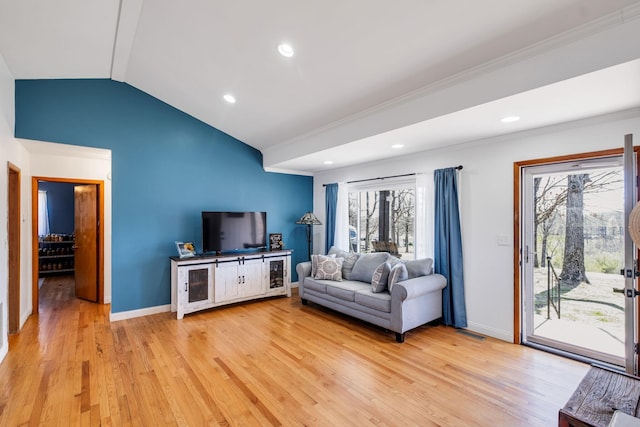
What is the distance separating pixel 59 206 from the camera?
7738 millimetres

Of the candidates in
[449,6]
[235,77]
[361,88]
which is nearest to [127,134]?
[235,77]

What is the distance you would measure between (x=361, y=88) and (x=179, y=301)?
12.0ft

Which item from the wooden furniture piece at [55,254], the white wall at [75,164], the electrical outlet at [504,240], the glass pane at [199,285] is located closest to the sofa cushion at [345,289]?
the electrical outlet at [504,240]

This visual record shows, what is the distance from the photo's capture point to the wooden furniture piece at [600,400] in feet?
4.42

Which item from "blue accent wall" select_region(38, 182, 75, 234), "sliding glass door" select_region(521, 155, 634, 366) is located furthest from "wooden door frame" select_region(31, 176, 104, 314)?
"sliding glass door" select_region(521, 155, 634, 366)

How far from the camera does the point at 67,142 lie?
3883 mm

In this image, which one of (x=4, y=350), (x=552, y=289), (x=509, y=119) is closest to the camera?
(x=509, y=119)

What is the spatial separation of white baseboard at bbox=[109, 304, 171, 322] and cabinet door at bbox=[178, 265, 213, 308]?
517 millimetres

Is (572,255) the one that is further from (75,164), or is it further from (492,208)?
(75,164)

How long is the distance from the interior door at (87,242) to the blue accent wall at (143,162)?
1323 millimetres

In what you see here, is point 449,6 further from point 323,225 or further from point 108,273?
point 108,273

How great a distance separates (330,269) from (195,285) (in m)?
2.00

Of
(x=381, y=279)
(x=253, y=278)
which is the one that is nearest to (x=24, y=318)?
(x=253, y=278)

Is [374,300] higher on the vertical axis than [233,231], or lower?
lower
